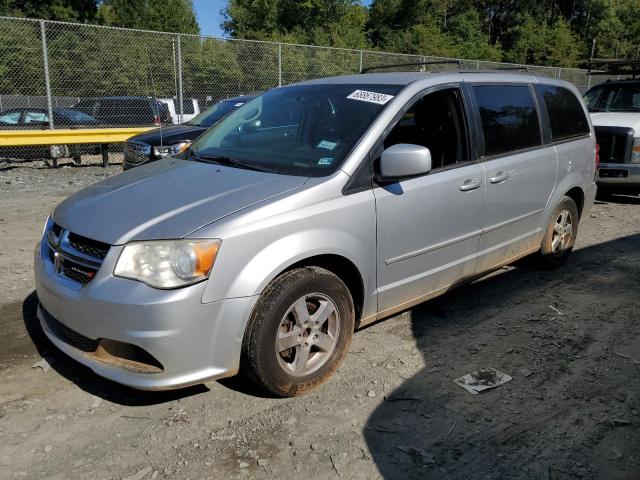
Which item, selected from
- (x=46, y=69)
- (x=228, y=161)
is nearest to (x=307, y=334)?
(x=228, y=161)

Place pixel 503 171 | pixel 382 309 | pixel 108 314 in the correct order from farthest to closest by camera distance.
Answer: pixel 503 171
pixel 382 309
pixel 108 314

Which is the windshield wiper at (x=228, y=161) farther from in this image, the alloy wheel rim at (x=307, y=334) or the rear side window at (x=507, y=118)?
the rear side window at (x=507, y=118)

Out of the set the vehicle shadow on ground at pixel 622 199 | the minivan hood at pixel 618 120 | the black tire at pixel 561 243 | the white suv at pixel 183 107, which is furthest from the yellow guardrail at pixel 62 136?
the black tire at pixel 561 243

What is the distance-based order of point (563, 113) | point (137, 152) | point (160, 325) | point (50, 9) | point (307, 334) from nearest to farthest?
1. point (160, 325)
2. point (307, 334)
3. point (563, 113)
4. point (137, 152)
5. point (50, 9)

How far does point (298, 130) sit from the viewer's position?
3.82m

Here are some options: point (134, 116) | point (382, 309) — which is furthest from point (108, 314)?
point (134, 116)

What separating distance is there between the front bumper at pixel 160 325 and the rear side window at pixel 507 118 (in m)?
2.45

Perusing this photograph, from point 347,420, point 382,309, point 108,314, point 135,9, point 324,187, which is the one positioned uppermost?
point 135,9

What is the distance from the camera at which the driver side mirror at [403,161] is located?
3275mm

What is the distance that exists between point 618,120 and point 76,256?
8614 millimetres

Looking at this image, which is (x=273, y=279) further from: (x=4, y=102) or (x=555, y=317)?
(x=4, y=102)

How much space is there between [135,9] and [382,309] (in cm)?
4994

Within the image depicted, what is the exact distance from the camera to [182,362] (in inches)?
107

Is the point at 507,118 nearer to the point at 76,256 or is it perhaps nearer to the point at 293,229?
the point at 293,229
